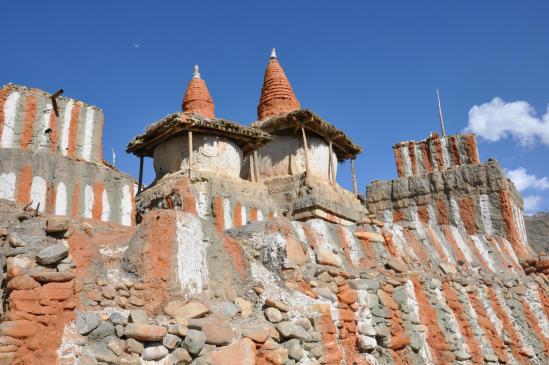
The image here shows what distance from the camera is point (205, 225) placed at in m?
5.93

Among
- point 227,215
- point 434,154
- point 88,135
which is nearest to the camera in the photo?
point 88,135

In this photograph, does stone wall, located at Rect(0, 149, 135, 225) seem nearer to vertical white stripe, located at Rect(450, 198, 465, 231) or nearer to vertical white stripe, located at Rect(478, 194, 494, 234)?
vertical white stripe, located at Rect(450, 198, 465, 231)

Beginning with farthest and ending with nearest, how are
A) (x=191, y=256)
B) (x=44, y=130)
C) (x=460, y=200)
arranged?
(x=460, y=200)
(x=44, y=130)
(x=191, y=256)

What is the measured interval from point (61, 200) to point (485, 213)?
39.5ft

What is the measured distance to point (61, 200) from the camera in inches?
375

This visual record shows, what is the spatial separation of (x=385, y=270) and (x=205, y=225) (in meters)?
2.97

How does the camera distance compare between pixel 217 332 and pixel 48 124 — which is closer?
pixel 217 332

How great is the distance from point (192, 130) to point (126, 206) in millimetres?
4732

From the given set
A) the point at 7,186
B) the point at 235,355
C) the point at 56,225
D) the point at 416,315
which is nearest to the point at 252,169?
the point at 7,186

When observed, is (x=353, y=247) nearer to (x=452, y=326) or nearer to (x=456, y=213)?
(x=452, y=326)

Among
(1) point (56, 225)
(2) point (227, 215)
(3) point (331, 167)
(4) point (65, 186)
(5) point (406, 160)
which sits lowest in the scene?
(1) point (56, 225)

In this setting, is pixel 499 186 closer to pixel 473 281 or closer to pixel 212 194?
pixel 473 281

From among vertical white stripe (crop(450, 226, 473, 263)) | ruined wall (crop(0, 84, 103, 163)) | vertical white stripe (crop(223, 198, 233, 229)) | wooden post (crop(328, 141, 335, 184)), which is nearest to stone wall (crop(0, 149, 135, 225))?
ruined wall (crop(0, 84, 103, 163))

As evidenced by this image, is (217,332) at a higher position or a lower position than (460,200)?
lower
